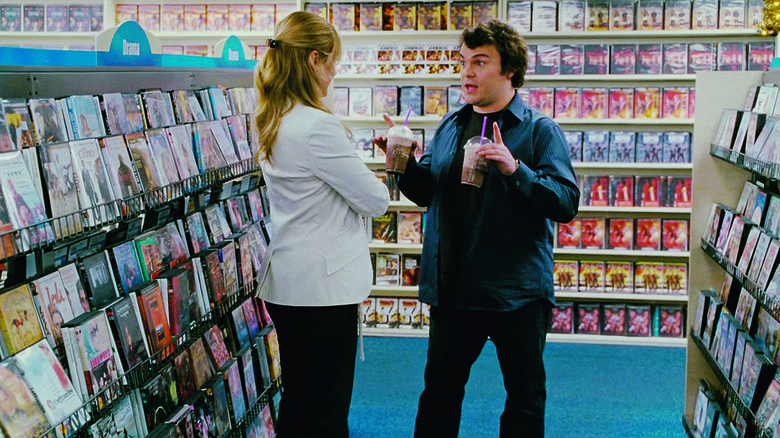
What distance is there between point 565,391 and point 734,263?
1640 millimetres

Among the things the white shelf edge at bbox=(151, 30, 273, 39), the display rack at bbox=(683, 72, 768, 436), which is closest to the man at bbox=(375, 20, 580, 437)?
the display rack at bbox=(683, 72, 768, 436)

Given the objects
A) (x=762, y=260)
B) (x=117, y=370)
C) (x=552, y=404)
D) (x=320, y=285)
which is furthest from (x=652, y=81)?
(x=117, y=370)

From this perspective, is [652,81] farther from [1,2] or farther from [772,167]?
[1,2]

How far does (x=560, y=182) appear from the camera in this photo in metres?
2.82

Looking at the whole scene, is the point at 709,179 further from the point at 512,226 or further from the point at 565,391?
the point at 512,226

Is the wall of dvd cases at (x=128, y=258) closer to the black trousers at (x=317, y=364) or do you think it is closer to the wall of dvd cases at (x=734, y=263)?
the black trousers at (x=317, y=364)

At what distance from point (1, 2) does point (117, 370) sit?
4.98 meters

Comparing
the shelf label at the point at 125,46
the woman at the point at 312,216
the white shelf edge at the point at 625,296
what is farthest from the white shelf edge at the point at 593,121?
the woman at the point at 312,216

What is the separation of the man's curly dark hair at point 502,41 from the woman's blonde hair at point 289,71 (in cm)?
57

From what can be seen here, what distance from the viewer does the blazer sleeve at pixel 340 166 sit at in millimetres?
2453

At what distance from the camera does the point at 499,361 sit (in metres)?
2.91

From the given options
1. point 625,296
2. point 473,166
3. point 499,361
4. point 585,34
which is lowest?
point 625,296

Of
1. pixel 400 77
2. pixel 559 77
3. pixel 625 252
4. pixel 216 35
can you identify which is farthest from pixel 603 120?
pixel 216 35

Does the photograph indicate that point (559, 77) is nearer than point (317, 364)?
No
